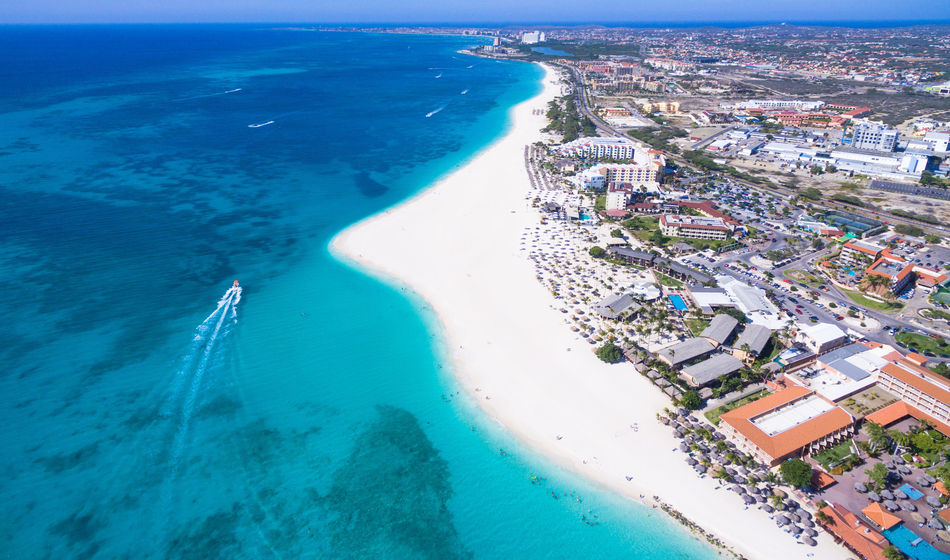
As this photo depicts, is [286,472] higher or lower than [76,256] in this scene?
lower

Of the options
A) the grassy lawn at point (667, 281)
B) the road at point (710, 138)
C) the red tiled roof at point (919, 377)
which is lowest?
the grassy lawn at point (667, 281)

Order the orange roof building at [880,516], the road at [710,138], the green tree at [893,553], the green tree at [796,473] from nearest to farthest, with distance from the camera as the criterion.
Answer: the green tree at [893,553] < the orange roof building at [880,516] < the green tree at [796,473] < the road at [710,138]

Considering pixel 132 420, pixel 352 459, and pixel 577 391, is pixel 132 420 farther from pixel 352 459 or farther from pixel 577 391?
pixel 577 391

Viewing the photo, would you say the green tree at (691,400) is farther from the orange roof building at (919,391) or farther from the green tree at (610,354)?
the orange roof building at (919,391)

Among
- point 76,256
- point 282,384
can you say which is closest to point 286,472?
point 282,384

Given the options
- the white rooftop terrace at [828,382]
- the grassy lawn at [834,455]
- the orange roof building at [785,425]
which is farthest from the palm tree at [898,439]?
the white rooftop terrace at [828,382]

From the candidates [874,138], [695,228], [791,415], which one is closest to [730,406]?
[791,415]

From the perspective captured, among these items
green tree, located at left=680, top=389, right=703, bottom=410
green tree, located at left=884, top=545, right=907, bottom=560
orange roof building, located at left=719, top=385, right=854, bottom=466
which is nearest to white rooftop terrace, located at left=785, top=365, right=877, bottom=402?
orange roof building, located at left=719, top=385, right=854, bottom=466
